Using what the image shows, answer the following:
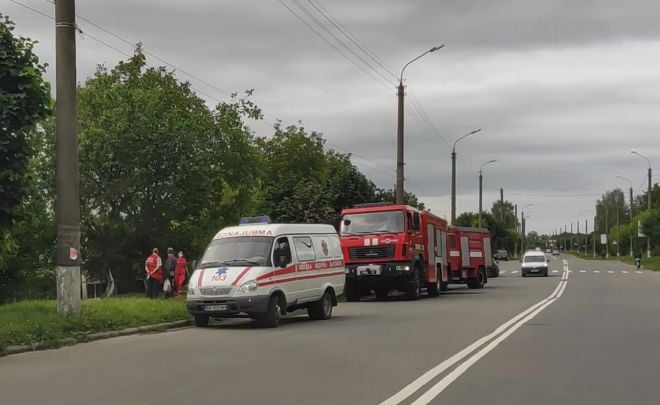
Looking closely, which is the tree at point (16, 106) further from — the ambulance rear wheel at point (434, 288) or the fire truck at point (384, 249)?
the ambulance rear wheel at point (434, 288)

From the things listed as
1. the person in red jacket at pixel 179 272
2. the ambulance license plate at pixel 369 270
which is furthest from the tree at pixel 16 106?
the ambulance license plate at pixel 369 270

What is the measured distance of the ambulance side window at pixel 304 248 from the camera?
56.6 feet

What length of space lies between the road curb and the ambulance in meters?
0.61

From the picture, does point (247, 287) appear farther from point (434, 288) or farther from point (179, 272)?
point (434, 288)

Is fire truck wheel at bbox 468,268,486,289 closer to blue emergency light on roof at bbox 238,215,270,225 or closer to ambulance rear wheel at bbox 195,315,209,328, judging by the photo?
blue emergency light on roof at bbox 238,215,270,225

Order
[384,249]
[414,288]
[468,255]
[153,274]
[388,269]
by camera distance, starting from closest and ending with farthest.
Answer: [153,274] < [388,269] < [384,249] < [414,288] < [468,255]

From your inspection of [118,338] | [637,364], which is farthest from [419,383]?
[118,338]

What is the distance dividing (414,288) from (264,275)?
1087 centimetres

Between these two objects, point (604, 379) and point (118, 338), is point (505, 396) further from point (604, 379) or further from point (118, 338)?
point (118, 338)

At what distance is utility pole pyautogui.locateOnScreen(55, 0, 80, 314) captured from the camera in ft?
47.9

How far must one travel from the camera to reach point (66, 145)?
579 inches

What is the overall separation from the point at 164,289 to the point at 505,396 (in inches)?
691

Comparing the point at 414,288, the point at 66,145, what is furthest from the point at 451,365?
the point at 414,288

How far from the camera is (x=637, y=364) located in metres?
10.6
